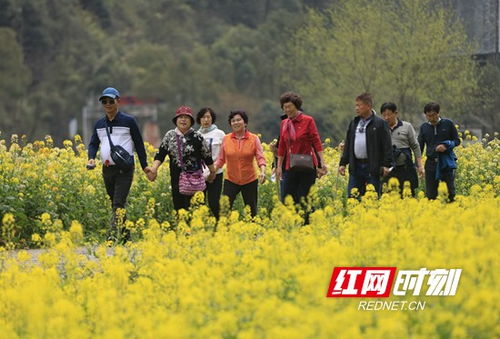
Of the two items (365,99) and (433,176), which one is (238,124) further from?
(433,176)

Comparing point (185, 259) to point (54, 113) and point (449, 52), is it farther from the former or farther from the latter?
point (54, 113)

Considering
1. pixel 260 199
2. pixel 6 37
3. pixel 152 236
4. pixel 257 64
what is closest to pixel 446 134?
pixel 260 199

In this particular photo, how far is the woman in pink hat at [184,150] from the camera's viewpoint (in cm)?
1182

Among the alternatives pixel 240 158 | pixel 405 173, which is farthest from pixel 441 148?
→ pixel 240 158

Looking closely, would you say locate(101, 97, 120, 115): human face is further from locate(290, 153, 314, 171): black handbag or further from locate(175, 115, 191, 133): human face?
locate(290, 153, 314, 171): black handbag

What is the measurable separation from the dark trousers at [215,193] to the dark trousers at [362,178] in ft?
4.56

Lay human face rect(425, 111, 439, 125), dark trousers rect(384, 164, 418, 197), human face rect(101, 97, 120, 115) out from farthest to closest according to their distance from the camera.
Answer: human face rect(425, 111, 439, 125) → dark trousers rect(384, 164, 418, 197) → human face rect(101, 97, 120, 115)

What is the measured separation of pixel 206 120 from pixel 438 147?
2.70 metres

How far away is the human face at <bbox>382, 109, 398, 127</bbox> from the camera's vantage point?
1296 cm

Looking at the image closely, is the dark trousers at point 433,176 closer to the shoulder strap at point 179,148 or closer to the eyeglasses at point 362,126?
the eyeglasses at point 362,126

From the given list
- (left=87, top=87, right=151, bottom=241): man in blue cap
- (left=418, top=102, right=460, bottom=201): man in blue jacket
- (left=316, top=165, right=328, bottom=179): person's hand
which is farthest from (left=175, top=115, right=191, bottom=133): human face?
(left=418, top=102, right=460, bottom=201): man in blue jacket

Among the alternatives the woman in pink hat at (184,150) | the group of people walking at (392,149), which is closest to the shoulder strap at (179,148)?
the woman in pink hat at (184,150)

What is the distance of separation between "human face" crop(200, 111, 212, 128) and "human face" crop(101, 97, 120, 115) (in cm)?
136

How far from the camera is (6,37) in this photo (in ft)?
189
